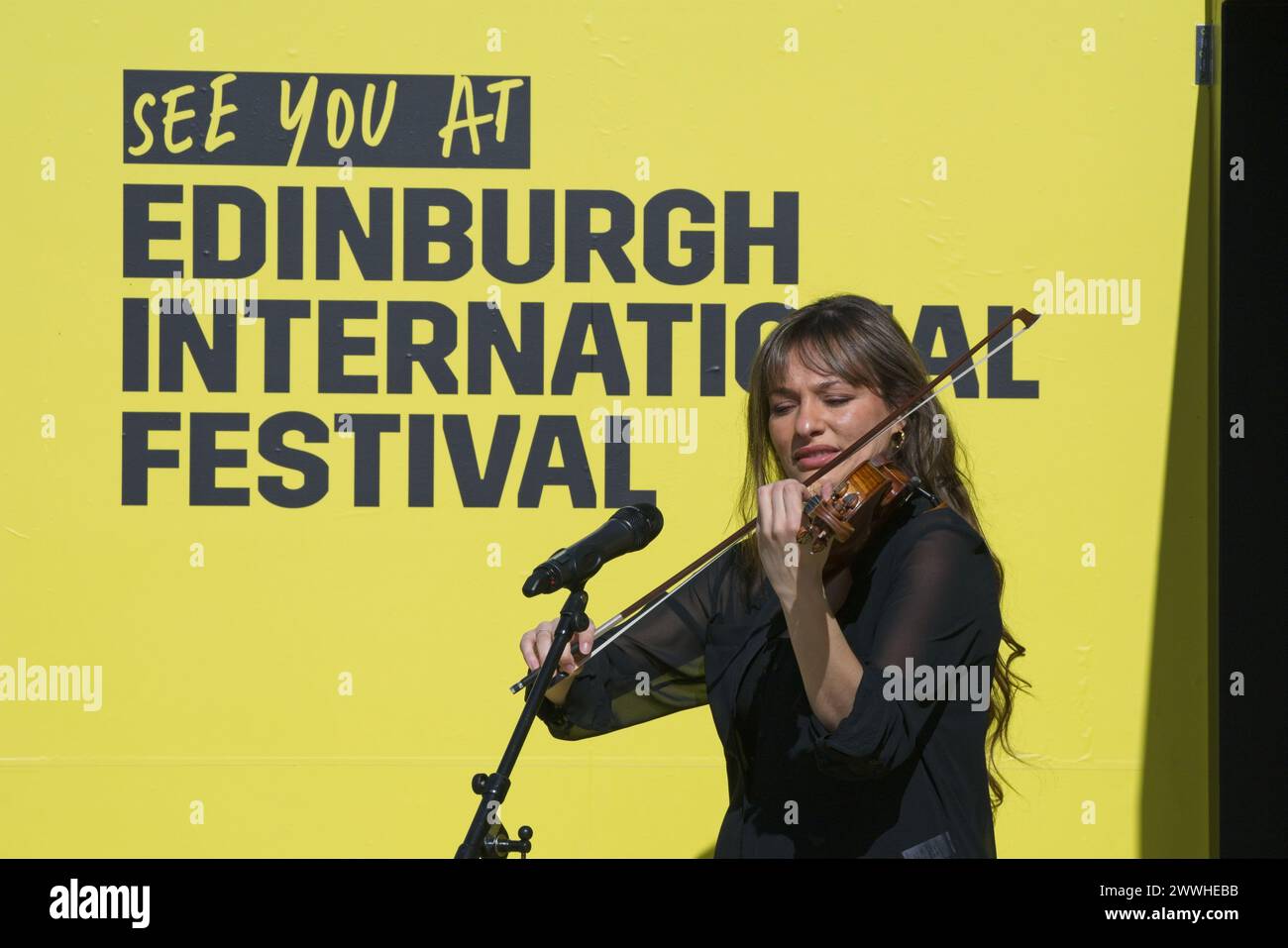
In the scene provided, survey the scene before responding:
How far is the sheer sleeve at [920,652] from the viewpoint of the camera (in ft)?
5.81

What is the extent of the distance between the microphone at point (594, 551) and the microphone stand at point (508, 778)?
35 mm

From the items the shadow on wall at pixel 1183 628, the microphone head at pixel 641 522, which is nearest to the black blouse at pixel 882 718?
the microphone head at pixel 641 522

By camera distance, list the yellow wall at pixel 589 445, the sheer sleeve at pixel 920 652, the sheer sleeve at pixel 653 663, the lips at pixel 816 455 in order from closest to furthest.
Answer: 1. the sheer sleeve at pixel 920 652
2. the lips at pixel 816 455
3. the sheer sleeve at pixel 653 663
4. the yellow wall at pixel 589 445

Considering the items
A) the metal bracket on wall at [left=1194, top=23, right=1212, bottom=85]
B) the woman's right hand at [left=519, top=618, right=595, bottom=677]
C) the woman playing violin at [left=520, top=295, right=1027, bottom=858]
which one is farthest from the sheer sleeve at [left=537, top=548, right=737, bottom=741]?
the metal bracket on wall at [left=1194, top=23, right=1212, bottom=85]

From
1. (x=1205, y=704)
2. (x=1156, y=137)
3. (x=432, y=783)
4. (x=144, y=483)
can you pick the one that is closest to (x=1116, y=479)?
(x=1205, y=704)

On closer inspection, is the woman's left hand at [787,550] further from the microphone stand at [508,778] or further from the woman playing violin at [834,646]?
the microphone stand at [508,778]

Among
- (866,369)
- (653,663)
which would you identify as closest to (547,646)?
(653,663)

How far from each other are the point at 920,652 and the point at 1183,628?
1.19 metres

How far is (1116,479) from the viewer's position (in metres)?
2.74

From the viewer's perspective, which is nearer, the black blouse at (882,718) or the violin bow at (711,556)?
the black blouse at (882,718)

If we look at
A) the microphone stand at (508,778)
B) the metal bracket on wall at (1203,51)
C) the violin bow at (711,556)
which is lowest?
the microphone stand at (508,778)

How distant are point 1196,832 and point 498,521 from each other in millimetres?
1588

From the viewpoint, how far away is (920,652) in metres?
1.82

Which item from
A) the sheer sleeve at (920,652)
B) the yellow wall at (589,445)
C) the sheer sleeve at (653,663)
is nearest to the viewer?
the sheer sleeve at (920,652)
